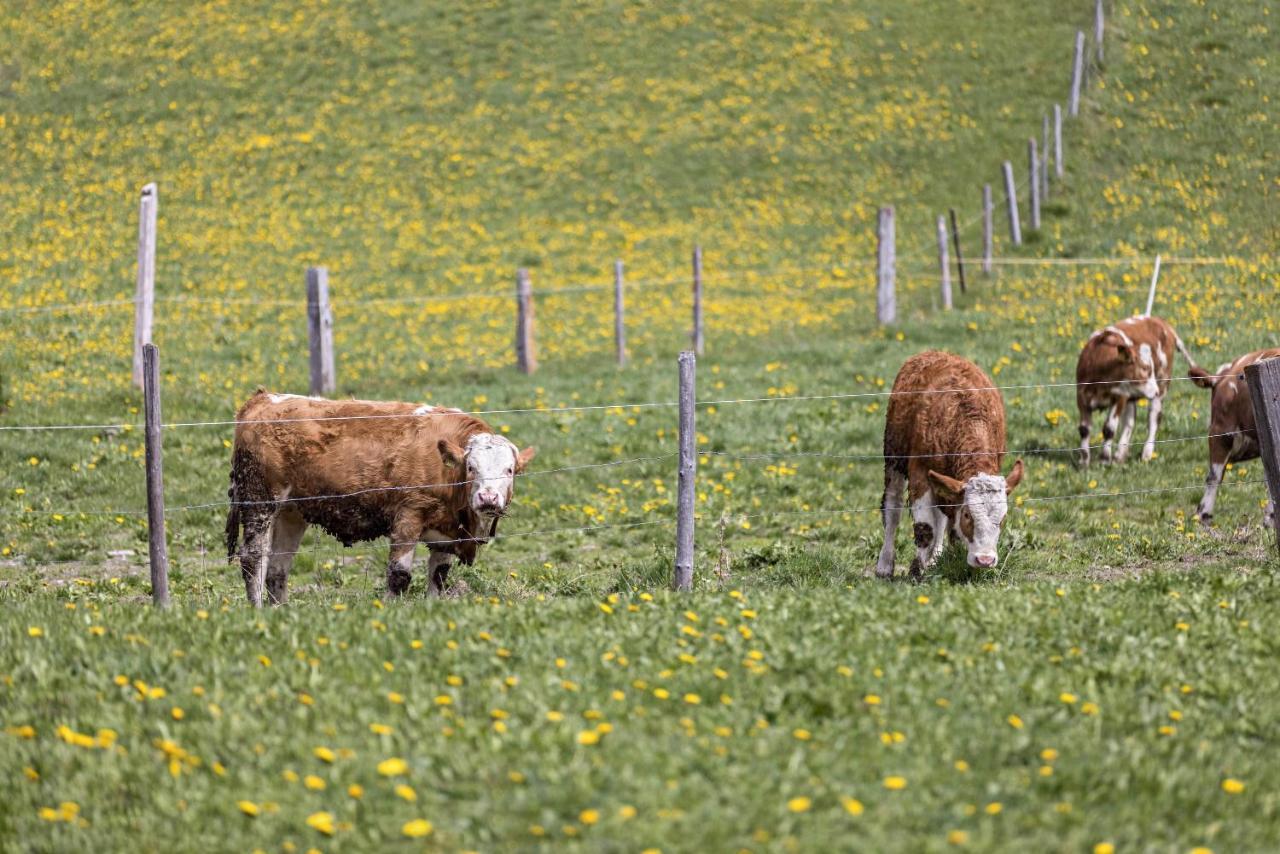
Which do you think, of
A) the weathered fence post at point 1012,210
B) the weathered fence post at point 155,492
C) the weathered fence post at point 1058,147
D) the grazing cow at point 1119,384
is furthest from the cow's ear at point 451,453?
the weathered fence post at point 1058,147

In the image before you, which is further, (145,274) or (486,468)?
Answer: (145,274)

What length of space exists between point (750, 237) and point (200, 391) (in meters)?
14.9

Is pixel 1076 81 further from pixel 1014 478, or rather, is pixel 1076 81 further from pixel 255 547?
pixel 255 547

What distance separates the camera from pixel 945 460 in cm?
1034

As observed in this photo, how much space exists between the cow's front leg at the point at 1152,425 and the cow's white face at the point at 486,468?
7.77 meters

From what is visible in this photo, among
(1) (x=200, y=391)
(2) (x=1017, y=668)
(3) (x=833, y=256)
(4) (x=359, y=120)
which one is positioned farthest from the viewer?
(4) (x=359, y=120)

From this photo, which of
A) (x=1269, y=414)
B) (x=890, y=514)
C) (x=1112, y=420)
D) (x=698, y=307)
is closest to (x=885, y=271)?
(x=698, y=307)

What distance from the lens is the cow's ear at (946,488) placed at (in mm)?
9677

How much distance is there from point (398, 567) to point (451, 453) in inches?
38.4

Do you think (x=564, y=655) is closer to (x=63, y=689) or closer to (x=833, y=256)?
(x=63, y=689)

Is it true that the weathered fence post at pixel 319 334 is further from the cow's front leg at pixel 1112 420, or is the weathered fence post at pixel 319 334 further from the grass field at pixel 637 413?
the cow's front leg at pixel 1112 420

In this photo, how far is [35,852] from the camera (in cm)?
535

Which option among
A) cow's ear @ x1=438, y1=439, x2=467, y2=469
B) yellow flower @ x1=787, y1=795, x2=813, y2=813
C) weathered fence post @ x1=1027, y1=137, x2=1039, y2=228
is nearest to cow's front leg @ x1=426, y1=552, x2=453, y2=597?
cow's ear @ x1=438, y1=439, x2=467, y2=469

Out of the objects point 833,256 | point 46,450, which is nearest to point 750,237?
point 833,256
